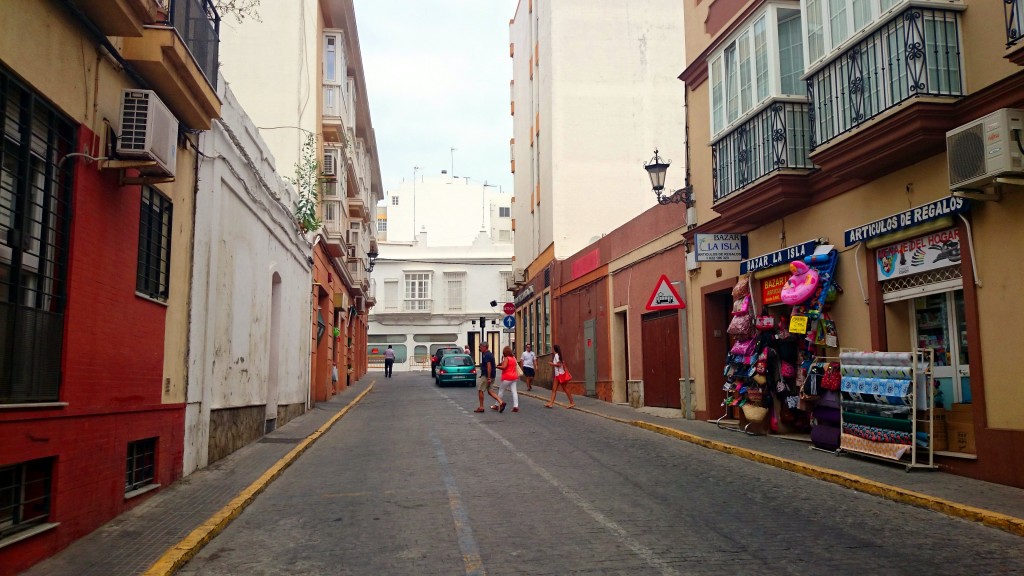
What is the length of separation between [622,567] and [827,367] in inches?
269

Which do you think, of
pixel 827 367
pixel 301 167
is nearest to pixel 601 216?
pixel 301 167

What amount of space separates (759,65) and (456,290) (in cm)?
4914

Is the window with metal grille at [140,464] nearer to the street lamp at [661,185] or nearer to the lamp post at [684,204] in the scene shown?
the street lamp at [661,185]

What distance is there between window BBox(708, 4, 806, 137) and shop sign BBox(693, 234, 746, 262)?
1870 mm

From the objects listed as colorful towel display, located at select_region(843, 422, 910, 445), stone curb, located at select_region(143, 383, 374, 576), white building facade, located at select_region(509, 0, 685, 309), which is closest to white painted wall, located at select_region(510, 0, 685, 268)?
white building facade, located at select_region(509, 0, 685, 309)

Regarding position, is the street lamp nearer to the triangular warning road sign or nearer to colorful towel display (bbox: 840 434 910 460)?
the triangular warning road sign

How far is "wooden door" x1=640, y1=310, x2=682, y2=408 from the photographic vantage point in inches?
718

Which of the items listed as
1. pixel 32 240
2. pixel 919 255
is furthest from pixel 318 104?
pixel 32 240

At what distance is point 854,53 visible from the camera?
1028cm

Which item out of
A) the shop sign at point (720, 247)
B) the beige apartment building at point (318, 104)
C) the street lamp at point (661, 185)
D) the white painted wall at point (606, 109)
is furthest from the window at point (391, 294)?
the shop sign at point (720, 247)

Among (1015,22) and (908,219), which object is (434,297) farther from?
(1015,22)

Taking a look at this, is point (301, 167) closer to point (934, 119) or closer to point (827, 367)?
point (827, 367)

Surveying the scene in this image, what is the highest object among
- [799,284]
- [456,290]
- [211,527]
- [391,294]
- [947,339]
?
[456,290]

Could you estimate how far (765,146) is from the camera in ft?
41.3
